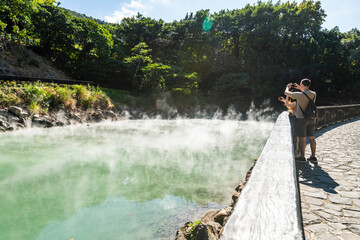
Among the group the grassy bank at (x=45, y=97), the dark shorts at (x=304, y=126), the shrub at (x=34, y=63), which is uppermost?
the shrub at (x=34, y=63)

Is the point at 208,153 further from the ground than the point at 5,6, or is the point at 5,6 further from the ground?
the point at 5,6

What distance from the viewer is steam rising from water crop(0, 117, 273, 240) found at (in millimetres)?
4047

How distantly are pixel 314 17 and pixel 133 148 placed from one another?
109 feet

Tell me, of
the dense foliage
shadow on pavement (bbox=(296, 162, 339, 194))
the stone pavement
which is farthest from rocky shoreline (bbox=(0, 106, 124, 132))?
the stone pavement

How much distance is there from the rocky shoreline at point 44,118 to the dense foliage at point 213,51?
8.83 metres

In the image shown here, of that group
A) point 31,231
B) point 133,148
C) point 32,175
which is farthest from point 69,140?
point 31,231

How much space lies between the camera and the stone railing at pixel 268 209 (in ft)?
3.23

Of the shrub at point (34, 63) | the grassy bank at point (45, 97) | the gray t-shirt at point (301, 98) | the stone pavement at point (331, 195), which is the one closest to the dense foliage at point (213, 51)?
the shrub at point (34, 63)

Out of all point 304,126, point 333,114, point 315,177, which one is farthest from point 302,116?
point 333,114

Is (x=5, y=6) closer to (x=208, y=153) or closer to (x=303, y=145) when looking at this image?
(x=208, y=153)

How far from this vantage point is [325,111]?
10320 millimetres

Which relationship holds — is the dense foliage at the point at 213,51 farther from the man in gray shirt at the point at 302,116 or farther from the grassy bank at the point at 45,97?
the man in gray shirt at the point at 302,116

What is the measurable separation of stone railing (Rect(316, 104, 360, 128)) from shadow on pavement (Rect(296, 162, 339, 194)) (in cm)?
571

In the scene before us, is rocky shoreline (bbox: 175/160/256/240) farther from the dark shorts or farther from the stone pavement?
the dark shorts
